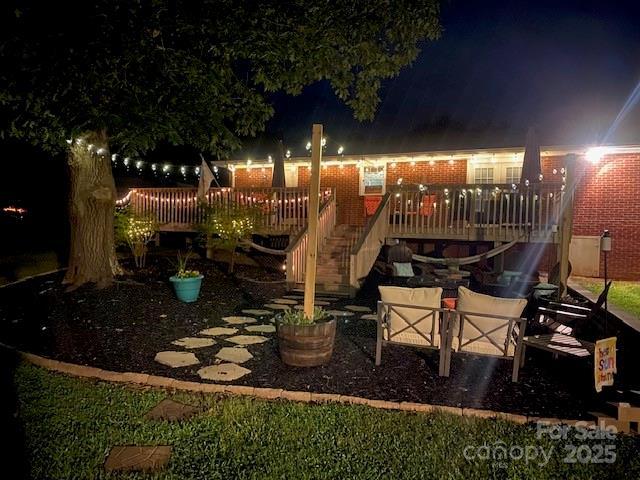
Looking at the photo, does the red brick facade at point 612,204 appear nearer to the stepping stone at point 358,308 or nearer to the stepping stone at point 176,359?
the stepping stone at point 358,308

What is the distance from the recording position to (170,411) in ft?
12.5

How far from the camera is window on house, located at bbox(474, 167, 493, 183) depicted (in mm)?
14414

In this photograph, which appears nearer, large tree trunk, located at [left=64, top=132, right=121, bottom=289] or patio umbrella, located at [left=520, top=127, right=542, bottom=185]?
large tree trunk, located at [left=64, top=132, right=121, bottom=289]

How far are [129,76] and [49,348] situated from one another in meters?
4.49

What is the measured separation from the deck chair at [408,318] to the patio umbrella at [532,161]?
781 centimetres

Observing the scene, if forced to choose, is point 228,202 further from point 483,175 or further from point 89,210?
point 483,175

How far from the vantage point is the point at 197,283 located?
28.4ft

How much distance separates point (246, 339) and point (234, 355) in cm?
74

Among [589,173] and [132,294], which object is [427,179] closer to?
[589,173]

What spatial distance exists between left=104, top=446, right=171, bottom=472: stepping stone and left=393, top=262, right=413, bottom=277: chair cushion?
7.59 meters

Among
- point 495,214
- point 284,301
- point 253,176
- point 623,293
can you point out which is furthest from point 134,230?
point 623,293

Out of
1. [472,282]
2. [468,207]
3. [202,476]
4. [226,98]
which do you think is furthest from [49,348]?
[468,207]

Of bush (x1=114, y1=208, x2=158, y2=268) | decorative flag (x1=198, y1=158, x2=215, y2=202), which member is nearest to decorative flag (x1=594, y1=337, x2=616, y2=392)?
bush (x1=114, y1=208, x2=158, y2=268)

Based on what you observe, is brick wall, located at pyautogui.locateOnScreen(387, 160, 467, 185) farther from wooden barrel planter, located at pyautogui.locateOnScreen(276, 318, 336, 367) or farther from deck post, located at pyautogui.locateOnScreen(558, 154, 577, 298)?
wooden barrel planter, located at pyautogui.locateOnScreen(276, 318, 336, 367)
